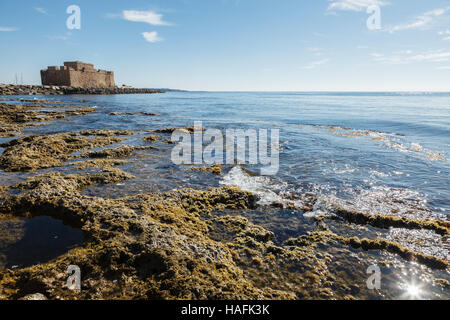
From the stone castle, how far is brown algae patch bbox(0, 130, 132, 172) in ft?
282

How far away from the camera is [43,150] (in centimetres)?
900

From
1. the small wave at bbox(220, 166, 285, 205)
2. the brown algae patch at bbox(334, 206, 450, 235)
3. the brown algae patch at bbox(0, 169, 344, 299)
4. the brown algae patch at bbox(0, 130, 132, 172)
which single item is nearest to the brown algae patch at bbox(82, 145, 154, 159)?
the brown algae patch at bbox(0, 130, 132, 172)

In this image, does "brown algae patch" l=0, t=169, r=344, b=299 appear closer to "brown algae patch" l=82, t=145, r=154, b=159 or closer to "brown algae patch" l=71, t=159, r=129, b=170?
"brown algae patch" l=71, t=159, r=129, b=170

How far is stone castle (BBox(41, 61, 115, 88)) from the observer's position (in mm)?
79750

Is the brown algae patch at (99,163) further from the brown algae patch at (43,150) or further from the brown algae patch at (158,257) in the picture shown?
the brown algae patch at (158,257)

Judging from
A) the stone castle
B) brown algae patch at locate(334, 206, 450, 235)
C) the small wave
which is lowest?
brown algae patch at locate(334, 206, 450, 235)

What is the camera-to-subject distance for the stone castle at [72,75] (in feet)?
262

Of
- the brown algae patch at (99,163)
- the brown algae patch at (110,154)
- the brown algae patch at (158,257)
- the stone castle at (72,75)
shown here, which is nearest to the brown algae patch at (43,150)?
the brown algae patch at (110,154)

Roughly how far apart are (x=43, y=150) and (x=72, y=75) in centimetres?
8860

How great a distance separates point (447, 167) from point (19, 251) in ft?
46.6

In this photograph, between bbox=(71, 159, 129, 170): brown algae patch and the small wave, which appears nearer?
the small wave
